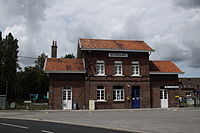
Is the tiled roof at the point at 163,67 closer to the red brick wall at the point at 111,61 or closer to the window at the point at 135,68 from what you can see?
the red brick wall at the point at 111,61

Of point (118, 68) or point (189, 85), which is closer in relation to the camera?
point (118, 68)

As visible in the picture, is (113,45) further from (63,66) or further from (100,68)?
(63,66)

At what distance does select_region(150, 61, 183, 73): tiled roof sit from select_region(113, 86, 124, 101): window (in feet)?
15.1

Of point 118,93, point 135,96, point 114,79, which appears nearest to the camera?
point 114,79

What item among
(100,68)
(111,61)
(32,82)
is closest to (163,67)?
(111,61)

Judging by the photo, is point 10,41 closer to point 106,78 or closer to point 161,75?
point 106,78

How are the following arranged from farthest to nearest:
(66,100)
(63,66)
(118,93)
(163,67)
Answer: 1. (163,67)
2. (118,93)
3. (63,66)
4. (66,100)

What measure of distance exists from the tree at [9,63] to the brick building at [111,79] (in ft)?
70.5

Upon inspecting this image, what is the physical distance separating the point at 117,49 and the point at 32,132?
1878cm

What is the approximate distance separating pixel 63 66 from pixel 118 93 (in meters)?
7.16

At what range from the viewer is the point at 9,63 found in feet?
156

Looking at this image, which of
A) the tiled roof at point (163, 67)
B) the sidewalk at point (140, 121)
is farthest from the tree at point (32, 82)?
the sidewalk at point (140, 121)

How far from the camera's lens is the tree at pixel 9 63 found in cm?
4569

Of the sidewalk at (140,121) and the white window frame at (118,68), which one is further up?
the white window frame at (118,68)
